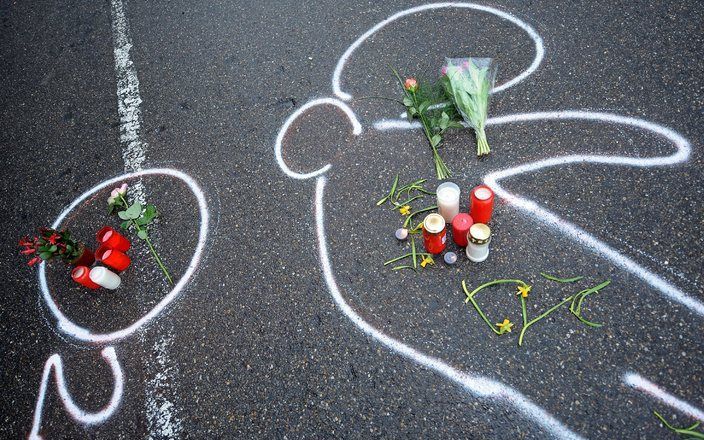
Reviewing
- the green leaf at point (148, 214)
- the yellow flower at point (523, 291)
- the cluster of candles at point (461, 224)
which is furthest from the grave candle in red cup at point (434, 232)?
the green leaf at point (148, 214)

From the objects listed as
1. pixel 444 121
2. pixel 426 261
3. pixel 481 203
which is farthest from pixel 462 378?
pixel 444 121

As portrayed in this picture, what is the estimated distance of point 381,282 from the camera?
7.41 ft

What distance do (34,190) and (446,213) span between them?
269 cm

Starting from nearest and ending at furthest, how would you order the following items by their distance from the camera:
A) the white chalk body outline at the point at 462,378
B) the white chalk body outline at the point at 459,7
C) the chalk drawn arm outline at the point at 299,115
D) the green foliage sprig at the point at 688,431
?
the green foliage sprig at the point at 688,431 < the white chalk body outline at the point at 462,378 < the chalk drawn arm outline at the point at 299,115 < the white chalk body outline at the point at 459,7

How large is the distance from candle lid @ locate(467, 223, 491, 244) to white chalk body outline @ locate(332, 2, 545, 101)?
3.71 feet

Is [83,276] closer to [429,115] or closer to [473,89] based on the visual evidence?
[429,115]

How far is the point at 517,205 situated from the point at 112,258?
7.17 ft

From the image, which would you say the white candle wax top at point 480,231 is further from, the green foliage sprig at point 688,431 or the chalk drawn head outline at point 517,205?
the green foliage sprig at point 688,431

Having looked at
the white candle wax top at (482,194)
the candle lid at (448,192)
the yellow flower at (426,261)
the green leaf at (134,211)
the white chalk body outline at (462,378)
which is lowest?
the white chalk body outline at (462,378)

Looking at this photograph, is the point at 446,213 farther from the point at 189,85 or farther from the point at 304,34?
the point at 189,85

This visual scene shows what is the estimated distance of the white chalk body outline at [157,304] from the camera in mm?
2355

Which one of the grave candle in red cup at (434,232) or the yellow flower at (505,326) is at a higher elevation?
the grave candle in red cup at (434,232)

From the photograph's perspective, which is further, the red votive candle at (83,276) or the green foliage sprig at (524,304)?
the red votive candle at (83,276)

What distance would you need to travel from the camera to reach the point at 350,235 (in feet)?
7.97
